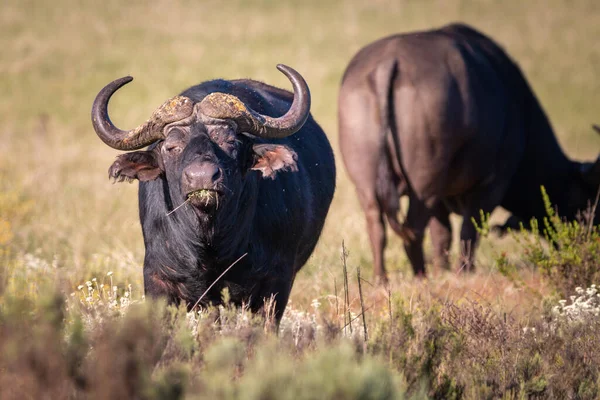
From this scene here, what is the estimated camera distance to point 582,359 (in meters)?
5.94

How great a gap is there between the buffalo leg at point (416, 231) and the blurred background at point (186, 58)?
3.40 meters

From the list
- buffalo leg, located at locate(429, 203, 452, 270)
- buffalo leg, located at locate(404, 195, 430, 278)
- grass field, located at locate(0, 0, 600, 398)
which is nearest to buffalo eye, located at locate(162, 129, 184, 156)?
grass field, located at locate(0, 0, 600, 398)

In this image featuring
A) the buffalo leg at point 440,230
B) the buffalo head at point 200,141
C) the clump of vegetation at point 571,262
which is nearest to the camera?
the buffalo head at point 200,141

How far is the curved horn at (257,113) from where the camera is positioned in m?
6.09

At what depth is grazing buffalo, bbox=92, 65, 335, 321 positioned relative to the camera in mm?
5957

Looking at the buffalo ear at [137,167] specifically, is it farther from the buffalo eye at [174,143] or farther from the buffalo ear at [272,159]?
the buffalo ear at [272,159]

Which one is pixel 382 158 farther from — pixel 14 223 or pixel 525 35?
pixel 525 35

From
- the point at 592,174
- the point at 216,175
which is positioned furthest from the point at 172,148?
the point at 592,174

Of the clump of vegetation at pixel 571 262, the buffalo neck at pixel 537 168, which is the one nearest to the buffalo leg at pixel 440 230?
the buffalo neck at pixel 537 168

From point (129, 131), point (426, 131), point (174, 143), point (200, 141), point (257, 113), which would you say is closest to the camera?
point (200, 141)

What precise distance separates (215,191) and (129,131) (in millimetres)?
944

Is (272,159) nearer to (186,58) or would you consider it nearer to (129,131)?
(129,131)

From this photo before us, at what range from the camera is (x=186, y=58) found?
39156mm

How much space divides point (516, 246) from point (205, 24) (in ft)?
110
